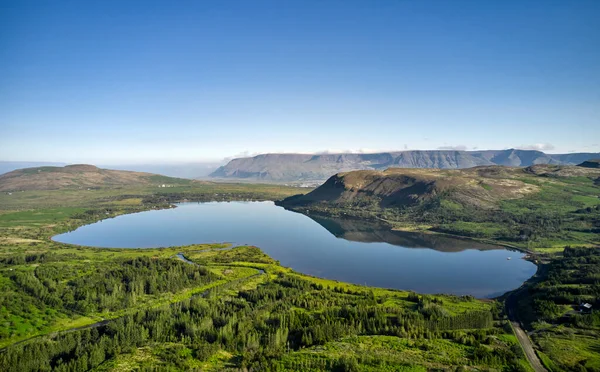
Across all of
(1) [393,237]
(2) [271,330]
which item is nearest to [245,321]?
(2) [271,330]

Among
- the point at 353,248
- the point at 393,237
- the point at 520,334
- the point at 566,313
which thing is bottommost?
the point at 353,248

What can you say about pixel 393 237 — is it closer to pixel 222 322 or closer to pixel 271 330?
pixel 271 330

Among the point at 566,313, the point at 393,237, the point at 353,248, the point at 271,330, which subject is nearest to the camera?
the point at 271,330

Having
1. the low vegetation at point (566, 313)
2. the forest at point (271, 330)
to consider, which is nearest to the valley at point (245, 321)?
the forest at point (271, 330)

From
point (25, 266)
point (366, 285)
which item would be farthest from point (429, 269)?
point (25, 266)

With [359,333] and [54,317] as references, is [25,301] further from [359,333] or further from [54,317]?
[359,333]

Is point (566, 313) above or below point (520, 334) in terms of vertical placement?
above

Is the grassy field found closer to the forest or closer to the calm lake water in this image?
the forest
